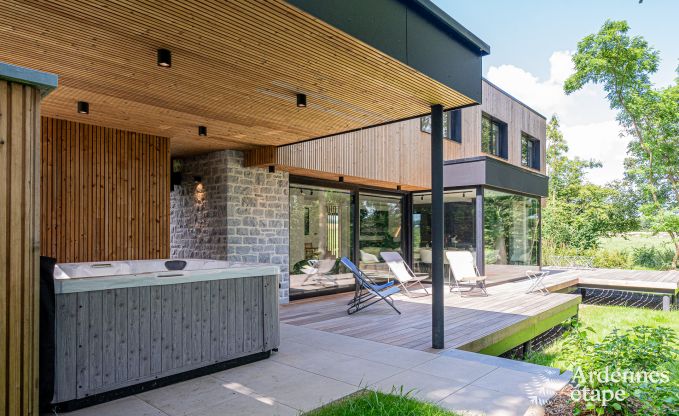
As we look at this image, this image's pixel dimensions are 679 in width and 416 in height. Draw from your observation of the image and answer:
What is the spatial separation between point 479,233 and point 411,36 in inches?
247

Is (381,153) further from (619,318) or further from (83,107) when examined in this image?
(619,318)

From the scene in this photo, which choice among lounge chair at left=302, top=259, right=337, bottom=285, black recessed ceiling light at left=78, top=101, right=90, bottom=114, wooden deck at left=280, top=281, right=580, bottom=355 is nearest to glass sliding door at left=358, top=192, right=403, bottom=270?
lounge chair at left=302, top=259, right=337, bottom=285

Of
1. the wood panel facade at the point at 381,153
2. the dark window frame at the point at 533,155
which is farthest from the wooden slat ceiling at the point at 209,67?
the dark window frame at the point at 533,155

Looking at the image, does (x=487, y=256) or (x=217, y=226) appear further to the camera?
(x=487, y=256)

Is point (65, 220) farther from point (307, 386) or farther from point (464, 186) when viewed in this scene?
point (464, 186)

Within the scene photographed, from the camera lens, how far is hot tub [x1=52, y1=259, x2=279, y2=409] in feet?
9.70

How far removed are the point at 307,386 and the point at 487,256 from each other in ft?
22.6

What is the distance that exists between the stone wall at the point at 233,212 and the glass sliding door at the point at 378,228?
6.98 ft

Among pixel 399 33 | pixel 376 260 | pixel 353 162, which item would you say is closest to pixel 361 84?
pixel 399 33

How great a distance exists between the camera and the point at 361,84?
4070 mm

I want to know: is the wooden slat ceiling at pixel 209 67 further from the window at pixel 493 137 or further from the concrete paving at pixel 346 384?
the window at pixel 493 137

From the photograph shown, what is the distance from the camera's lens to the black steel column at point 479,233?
30.0 ft

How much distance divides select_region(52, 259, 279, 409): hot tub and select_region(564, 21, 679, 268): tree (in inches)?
585

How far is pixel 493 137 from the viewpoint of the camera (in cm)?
1323
